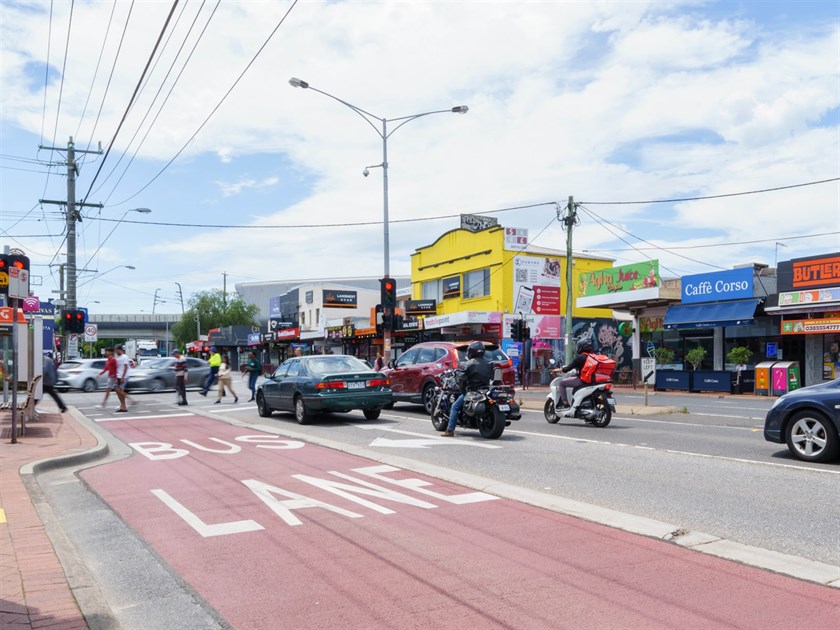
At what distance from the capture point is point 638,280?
3519 centimetres

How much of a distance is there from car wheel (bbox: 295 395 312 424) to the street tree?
80.7 meters

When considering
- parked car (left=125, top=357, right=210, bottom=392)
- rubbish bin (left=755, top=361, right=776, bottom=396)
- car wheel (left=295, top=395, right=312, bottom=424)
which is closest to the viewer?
car wheel (left=295, top=395, right=312, bottom=424)

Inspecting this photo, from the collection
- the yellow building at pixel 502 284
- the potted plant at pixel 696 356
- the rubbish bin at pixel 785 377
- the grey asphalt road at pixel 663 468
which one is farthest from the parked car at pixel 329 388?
the yellow building at pixel 502 284

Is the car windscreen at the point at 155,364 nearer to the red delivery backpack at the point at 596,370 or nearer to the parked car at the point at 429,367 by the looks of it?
the parked car at the point at 429,367

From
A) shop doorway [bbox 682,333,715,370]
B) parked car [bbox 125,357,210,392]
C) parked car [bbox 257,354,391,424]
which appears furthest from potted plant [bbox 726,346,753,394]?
parked car [bbox 125,357,210,392]

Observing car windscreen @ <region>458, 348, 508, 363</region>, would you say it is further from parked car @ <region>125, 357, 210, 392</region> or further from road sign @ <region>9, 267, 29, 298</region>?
parked car @ <region>125, 357, 210, 392</region>

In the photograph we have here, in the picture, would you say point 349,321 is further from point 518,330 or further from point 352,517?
point 352,517

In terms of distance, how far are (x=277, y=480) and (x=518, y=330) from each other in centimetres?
2007

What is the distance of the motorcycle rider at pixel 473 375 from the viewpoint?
41.1 feet

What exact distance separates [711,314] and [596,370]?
1925cm

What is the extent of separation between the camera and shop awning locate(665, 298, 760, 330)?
3014 cm

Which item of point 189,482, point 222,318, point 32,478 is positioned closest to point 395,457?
point 189,482

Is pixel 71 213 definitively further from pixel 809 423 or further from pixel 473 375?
pixel 809 423

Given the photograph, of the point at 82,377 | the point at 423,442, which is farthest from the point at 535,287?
the point at 423,442
